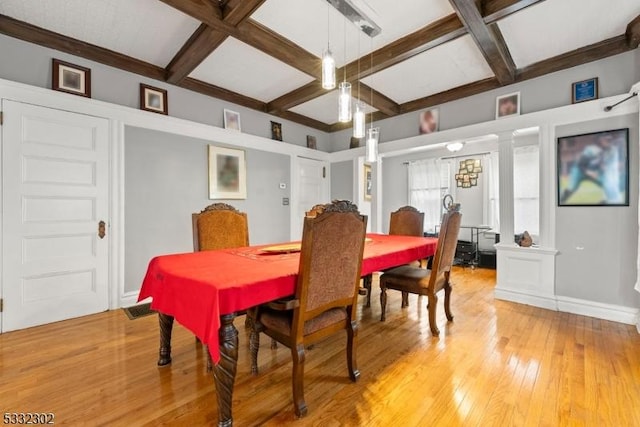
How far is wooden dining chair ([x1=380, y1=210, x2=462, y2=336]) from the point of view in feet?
7.64

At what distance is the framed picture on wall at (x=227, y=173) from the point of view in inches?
149

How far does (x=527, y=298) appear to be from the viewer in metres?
3.20

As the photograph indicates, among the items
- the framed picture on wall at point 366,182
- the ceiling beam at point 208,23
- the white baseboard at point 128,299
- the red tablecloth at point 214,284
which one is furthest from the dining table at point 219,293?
the framed picture on wall at point 366,182

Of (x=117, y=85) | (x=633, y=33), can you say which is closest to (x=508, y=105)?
(x=633, y=33)

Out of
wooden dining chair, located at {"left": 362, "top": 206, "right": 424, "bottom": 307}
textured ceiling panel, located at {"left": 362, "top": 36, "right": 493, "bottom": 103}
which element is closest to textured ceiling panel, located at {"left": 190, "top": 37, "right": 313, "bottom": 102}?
textured ceiling panel, located at {"left": 362, "top": 36, "right": 493, "bottom": 103}

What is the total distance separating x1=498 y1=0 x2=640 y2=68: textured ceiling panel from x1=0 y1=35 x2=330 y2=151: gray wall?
311 cm

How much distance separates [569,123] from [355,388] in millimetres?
3318

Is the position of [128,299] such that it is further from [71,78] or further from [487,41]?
[487,41]

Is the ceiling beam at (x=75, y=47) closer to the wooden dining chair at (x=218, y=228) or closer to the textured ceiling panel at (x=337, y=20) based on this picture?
the textured ceiling panel at (x=337, y=20)

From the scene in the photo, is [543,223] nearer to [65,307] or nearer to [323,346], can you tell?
[323,346]

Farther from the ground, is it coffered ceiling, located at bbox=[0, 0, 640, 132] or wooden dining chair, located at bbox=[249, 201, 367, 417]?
coffered ceiling, located at bbox=[0, 0, 640, 132]

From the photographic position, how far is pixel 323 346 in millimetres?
2223

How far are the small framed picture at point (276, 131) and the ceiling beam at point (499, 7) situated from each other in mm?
3024

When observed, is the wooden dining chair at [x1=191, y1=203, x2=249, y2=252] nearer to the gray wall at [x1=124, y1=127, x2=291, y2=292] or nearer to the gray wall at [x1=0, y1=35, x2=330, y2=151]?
the gray wall at [x1=124, y1=127, x2=291, y2=292]
